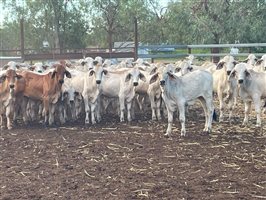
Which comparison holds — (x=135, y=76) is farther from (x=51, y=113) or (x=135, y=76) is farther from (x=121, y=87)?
(x=51, y=113)

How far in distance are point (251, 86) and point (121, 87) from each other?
11.2 ft

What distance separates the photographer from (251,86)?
1177 centimetres

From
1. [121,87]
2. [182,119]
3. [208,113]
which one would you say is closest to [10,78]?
[121,87]

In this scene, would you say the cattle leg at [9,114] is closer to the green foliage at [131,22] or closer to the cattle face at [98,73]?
the cattle face at [98,73]

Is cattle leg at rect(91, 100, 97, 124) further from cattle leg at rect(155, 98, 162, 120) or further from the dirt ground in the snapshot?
cattle leg at rect(155, 98, 162, 120)

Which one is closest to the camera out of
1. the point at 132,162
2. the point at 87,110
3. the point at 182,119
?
the point at 132,162

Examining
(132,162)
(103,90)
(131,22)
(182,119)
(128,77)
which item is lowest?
(132,162)

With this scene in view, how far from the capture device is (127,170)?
777cm

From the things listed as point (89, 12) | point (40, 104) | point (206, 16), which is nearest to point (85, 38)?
point (89, 12)

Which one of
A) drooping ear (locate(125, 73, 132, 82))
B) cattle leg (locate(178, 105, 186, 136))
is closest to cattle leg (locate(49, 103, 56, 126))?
drooping ear (locate(125, 73, 132, 82))

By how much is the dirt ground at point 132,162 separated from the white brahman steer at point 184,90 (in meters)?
0.55

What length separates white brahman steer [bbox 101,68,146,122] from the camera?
12.8 metres

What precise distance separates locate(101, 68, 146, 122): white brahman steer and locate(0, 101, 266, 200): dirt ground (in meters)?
0.99

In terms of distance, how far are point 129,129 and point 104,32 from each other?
3231 centimetres
